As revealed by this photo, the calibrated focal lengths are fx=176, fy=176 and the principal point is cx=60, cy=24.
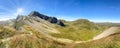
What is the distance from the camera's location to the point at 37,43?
53.9m

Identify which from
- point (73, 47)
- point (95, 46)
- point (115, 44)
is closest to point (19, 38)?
point (73, 47)

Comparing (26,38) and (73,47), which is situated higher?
(26,38)

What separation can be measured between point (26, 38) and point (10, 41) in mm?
4829

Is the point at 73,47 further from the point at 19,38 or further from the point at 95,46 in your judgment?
the point at 19,38

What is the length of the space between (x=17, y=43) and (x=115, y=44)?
27.8 metres

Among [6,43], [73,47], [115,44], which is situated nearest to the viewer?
[115,44]

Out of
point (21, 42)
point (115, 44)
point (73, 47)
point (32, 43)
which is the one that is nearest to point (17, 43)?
point (21, 42)

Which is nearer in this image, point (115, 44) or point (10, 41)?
point (115, 44)

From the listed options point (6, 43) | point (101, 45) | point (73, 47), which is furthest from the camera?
point (73, 47)

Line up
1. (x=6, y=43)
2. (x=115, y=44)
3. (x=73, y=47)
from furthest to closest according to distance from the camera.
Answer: (x=73, y=47) < (x=6, y=43) < (x=115, y=44)

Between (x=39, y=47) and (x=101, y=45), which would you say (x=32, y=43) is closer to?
(x=39, y=47)

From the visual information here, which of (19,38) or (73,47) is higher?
(19,38)

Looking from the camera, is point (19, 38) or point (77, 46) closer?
point (19, 38)

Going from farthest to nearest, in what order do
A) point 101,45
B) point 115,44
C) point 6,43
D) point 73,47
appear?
point 73,47 < point 6,43 < point 101,45 < point 115,44
